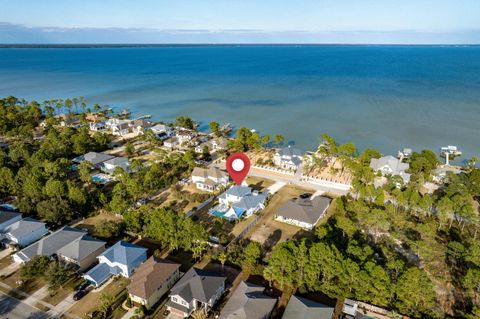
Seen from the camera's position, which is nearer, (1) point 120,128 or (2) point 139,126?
(1) point 120,128

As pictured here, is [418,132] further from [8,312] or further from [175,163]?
[8,312]

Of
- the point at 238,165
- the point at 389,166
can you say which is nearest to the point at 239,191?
the point at 238,165

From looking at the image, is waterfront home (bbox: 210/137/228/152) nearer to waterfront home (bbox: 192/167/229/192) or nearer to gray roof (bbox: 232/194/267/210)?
waterfront home (bbox: 192/167/229/192)

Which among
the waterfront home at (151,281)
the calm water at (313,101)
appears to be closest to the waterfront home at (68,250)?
the waterfront home at (151,281)

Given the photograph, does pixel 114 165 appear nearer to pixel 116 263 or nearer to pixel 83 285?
pixel 116 263

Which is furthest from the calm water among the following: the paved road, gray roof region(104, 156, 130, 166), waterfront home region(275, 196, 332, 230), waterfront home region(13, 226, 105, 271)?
the paved road

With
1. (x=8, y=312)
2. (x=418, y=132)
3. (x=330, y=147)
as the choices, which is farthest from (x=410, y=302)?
(x=418, y=132)

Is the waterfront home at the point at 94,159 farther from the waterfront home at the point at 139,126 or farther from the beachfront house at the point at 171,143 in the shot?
the waterfront home at the point at 139,126
